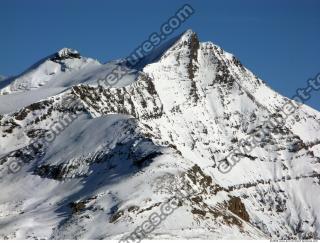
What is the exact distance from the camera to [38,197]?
556ft

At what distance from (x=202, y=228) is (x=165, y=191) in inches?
538

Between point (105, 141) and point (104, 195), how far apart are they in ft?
112

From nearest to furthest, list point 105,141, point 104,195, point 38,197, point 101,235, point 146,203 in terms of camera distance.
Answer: point 101,235, point 146,203, point 104,195, point 38,197, point 105,141

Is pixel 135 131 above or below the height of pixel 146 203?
above

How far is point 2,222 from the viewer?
15262 cm

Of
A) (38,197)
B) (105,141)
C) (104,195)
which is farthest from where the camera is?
(105,141)

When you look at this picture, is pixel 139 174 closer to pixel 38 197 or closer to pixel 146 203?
pixel 146 203

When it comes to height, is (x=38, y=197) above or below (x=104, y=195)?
above

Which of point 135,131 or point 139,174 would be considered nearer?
point 139,174

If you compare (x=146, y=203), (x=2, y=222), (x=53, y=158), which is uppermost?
(x=53, y=158)

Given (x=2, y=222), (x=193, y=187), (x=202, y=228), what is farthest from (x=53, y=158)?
(x=202, y=228)

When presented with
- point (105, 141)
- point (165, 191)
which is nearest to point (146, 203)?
point (165, 191)

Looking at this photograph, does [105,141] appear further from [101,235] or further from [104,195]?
[101,235]

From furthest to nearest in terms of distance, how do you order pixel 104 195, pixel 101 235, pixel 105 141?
pixel 105 141, pixel 104 195, pixel 101 235
